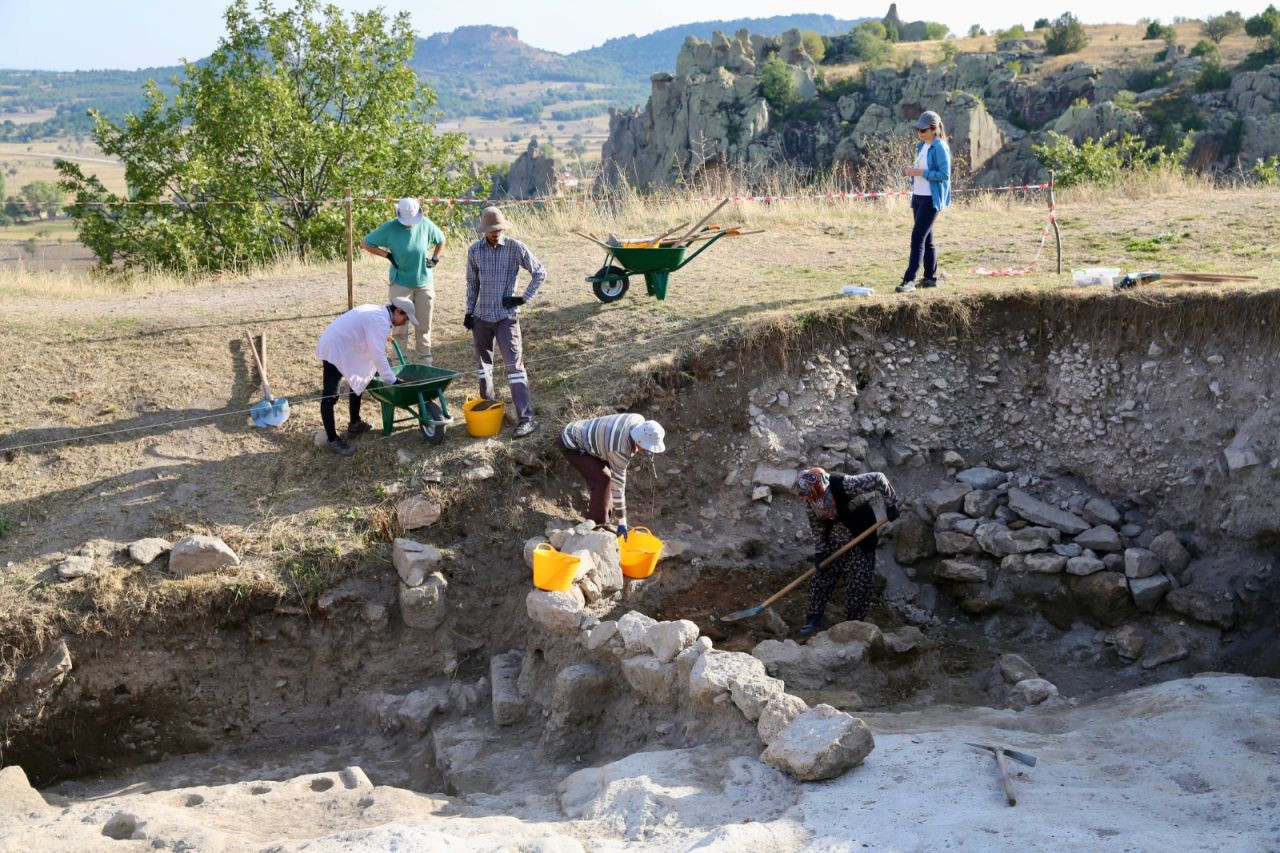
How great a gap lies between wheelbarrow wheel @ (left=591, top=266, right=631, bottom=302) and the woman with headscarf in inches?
130

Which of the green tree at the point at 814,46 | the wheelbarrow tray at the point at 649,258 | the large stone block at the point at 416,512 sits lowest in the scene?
the large stone block at the point at 416,512

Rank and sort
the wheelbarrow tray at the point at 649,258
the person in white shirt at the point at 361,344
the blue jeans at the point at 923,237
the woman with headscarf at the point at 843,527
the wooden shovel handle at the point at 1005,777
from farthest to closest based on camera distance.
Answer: the wheelbarrow tray at the point at 649,258, the blue jeans at the point at 923,237, the person in white shirt at the point at 361,344, the woman with headscarf at the point at 843,527, the wooden shovel handle at the point at 1005,777

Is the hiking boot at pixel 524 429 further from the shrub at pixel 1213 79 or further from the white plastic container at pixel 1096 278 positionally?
the shrub at pixel 1213 79

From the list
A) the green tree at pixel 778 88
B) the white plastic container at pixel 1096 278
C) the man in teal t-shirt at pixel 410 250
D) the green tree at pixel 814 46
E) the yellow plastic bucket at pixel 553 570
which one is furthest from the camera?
the green tree at pixel 814 46

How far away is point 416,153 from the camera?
19328mm

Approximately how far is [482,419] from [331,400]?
117 cm

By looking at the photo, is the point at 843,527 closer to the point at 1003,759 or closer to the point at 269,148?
the point at 1003,759

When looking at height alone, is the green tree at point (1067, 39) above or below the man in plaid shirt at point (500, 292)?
above

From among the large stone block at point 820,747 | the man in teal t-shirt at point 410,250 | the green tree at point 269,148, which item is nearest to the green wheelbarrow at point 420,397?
the man in teal t-shirt at point 410,250

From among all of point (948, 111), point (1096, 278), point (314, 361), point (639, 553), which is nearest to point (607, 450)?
point (639, 553)

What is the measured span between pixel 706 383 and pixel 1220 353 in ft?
13.5

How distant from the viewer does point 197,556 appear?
8008 millimetres

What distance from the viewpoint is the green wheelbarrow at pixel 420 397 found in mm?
8562

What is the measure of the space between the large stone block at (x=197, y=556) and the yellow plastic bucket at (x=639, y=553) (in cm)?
281
